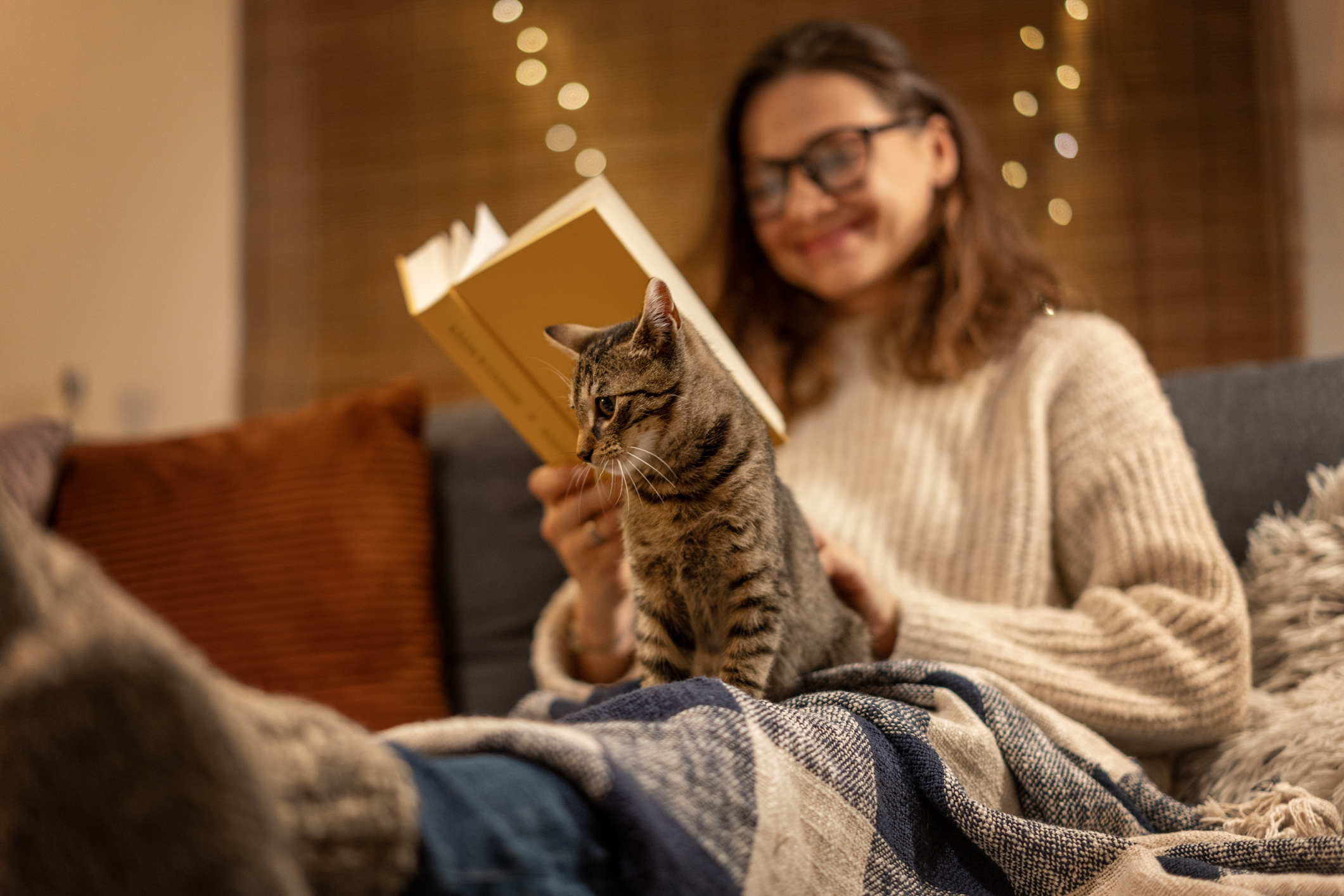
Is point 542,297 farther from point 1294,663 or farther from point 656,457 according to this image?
point 1294,663

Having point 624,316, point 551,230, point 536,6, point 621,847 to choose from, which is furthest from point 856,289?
point 536,6

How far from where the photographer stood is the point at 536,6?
2170mm

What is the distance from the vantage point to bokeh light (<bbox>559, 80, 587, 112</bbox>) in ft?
7.01

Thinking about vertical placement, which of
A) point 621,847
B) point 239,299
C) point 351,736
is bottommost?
point 621,847

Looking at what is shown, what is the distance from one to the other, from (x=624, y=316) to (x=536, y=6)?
1.72 metres

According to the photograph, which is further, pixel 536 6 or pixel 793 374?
pixel 536 6

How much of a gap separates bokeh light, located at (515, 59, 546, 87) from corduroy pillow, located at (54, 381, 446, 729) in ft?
3.56

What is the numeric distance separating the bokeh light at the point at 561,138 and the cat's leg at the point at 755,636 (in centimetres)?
173

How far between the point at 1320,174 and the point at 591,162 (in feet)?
5.09

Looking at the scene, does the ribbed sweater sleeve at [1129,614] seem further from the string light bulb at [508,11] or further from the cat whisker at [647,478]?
the string light bulb at [508,11]

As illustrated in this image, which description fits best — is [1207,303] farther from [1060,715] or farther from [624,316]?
[624,316]

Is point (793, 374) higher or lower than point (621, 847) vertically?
higher

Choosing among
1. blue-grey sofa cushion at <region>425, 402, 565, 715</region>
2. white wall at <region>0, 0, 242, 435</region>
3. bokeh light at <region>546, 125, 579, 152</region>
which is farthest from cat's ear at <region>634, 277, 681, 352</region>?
white wall at <region>0, 0, 242, 435</region>

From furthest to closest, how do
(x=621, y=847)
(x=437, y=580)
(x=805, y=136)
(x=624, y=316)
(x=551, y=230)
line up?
(x=437, y=580), (x=805, y=136), (x=624, y=316), (x=551, y=230), (x=621, y=847)
